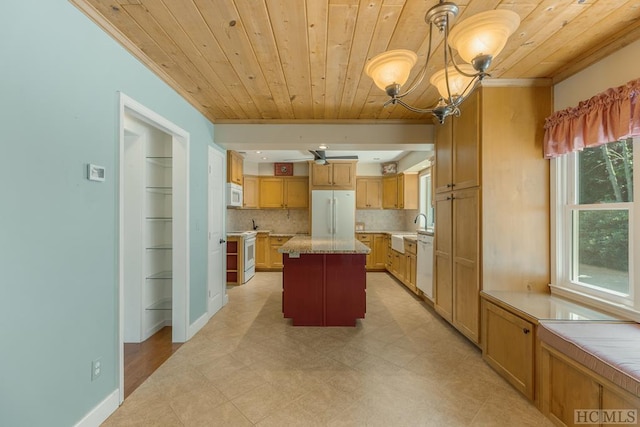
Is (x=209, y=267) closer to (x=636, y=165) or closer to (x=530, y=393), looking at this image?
(x=530, y=393)

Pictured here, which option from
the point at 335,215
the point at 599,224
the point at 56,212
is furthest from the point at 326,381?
the point at 335,215

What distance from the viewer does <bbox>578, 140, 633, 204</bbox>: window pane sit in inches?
74.7

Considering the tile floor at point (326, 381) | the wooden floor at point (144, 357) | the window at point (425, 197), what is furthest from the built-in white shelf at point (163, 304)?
the window at point (425, 197)

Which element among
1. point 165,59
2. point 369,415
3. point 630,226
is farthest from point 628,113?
point 165,59

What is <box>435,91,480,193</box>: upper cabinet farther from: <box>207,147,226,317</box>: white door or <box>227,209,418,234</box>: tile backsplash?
<box>227,209,418,234</box>: tile backsplash

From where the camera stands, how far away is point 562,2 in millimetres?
1539

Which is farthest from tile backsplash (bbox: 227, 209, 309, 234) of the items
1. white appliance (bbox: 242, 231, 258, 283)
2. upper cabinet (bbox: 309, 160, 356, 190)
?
upper cabinet (bbox: 309, 160, 356, 190)

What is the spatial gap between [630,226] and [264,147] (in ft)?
11.7

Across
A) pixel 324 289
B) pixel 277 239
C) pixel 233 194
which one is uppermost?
pixel 233 194

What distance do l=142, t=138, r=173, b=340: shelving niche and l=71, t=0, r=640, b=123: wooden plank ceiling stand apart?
2.62 feet

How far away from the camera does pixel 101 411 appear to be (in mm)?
1693

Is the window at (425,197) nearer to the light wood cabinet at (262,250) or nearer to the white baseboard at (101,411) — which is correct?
the light wood cabinet at (262,250)

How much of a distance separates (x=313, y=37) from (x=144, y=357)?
303 centimetres

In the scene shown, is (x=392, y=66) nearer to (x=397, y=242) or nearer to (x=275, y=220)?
(x=397, y=242)
